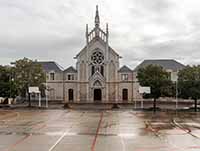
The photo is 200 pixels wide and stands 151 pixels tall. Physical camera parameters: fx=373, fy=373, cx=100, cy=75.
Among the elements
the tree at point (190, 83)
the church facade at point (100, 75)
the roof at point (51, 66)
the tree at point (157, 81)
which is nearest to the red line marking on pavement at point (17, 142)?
the tree at point (190, 83)

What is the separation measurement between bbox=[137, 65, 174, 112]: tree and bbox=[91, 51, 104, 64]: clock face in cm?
2549

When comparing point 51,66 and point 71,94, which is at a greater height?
point 51,66

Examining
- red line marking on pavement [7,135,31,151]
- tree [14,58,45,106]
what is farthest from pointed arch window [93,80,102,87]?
red line marking on pavement [7,135,31,151]

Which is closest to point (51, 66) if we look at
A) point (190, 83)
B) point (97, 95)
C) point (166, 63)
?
point (97, 95)

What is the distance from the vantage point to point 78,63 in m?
79.4

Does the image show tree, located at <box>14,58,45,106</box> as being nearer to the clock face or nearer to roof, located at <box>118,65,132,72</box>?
the clock face

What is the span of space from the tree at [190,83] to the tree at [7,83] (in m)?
25.1

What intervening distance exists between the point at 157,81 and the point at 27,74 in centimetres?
2060

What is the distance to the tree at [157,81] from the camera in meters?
53.1

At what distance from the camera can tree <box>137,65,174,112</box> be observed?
53.1 m

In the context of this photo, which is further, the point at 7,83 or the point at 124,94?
the point at 124,94

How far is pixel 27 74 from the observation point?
5912 cm

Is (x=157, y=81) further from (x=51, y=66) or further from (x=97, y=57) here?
(x=51, y=66)

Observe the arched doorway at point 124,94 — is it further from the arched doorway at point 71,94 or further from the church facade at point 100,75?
the arched doorway at point 71,94
